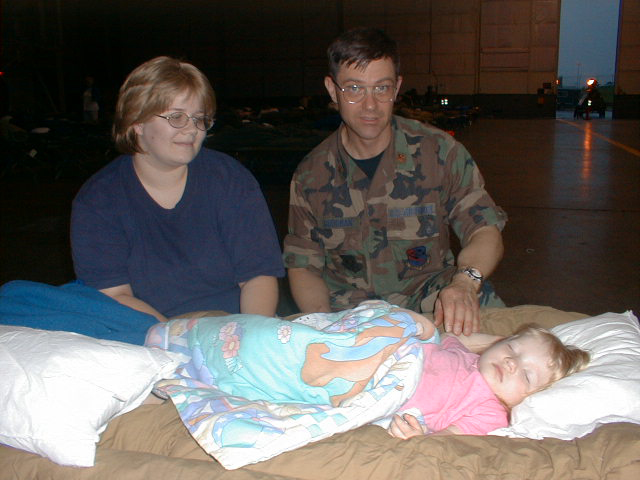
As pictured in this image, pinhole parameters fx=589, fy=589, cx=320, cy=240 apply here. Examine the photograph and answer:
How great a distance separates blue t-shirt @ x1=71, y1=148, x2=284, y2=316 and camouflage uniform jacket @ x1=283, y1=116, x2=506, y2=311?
390 millimetres

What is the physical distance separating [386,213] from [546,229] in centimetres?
398

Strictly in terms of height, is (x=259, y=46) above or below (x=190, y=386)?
above

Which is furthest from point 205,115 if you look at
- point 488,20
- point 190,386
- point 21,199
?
point 488,20

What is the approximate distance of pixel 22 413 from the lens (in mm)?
1357

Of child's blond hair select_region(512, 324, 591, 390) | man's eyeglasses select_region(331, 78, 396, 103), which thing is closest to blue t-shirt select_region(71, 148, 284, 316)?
man's eyeglasses select_region(331, 78, 396, 103)

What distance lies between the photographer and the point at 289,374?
1.59m

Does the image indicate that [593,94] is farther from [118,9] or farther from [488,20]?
[118,9]

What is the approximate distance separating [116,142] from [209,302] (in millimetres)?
659

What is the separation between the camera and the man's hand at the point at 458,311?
1.89 meters

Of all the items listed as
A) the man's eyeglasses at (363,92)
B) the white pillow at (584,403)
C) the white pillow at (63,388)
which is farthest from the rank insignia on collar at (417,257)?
the white pillow at (63,388)

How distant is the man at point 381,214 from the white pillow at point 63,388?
102 cm

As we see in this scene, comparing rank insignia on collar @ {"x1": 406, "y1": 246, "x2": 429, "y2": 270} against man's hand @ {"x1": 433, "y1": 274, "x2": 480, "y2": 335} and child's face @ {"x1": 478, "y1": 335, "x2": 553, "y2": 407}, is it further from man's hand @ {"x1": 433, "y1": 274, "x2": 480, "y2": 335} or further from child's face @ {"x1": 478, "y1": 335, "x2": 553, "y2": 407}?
child's face @ {"x1": 478, "y1": 335, "x2": 553, "y2": 407}

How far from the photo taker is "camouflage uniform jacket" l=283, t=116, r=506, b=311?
2490mm

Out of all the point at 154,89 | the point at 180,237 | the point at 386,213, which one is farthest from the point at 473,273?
the point at 154,89
